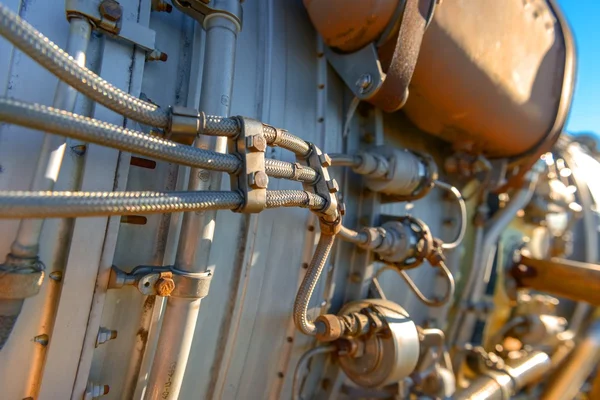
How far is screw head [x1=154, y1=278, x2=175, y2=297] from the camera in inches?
23.5

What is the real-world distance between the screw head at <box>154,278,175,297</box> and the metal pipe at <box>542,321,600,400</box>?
5.52 ft

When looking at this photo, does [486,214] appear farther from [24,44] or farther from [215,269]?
[24,44]

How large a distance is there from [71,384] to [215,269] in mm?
287

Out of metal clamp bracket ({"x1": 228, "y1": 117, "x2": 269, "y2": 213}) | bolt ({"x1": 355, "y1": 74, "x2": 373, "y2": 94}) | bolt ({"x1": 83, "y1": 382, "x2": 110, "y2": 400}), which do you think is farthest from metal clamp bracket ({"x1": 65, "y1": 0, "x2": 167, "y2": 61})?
bolt ({"x1": 83, "y1": 382, "x2": 110, "y2": 400})

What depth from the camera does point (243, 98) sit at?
0.79m

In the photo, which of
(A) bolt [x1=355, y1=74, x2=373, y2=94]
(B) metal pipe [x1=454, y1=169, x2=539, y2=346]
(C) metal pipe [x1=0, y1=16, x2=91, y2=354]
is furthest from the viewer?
(B) metal pipe [x1=454, y1=169, x2=539, y2=346]

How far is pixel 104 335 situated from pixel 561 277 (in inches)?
60.7

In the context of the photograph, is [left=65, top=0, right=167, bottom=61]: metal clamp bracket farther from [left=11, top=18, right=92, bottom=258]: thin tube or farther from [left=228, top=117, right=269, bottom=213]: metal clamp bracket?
[left=228, top=117, right=269, bottom=213]: metal clamp bracket

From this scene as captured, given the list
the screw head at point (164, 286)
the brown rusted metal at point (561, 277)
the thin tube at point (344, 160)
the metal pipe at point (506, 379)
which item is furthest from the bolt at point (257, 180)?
the brown rusted metal at point (561, 277)

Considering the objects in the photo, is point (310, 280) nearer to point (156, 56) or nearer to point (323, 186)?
point (323, 186)

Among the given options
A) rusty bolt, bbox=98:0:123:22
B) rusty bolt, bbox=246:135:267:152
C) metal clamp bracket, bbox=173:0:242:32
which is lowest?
rusty bolt, bbox=246:135:267:152

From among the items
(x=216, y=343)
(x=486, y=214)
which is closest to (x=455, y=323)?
(x=486, y=214)

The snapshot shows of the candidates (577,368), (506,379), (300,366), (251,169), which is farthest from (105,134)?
(577,368)

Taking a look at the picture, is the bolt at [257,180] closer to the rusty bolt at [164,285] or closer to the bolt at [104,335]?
the rusty bolt at [164,285]
